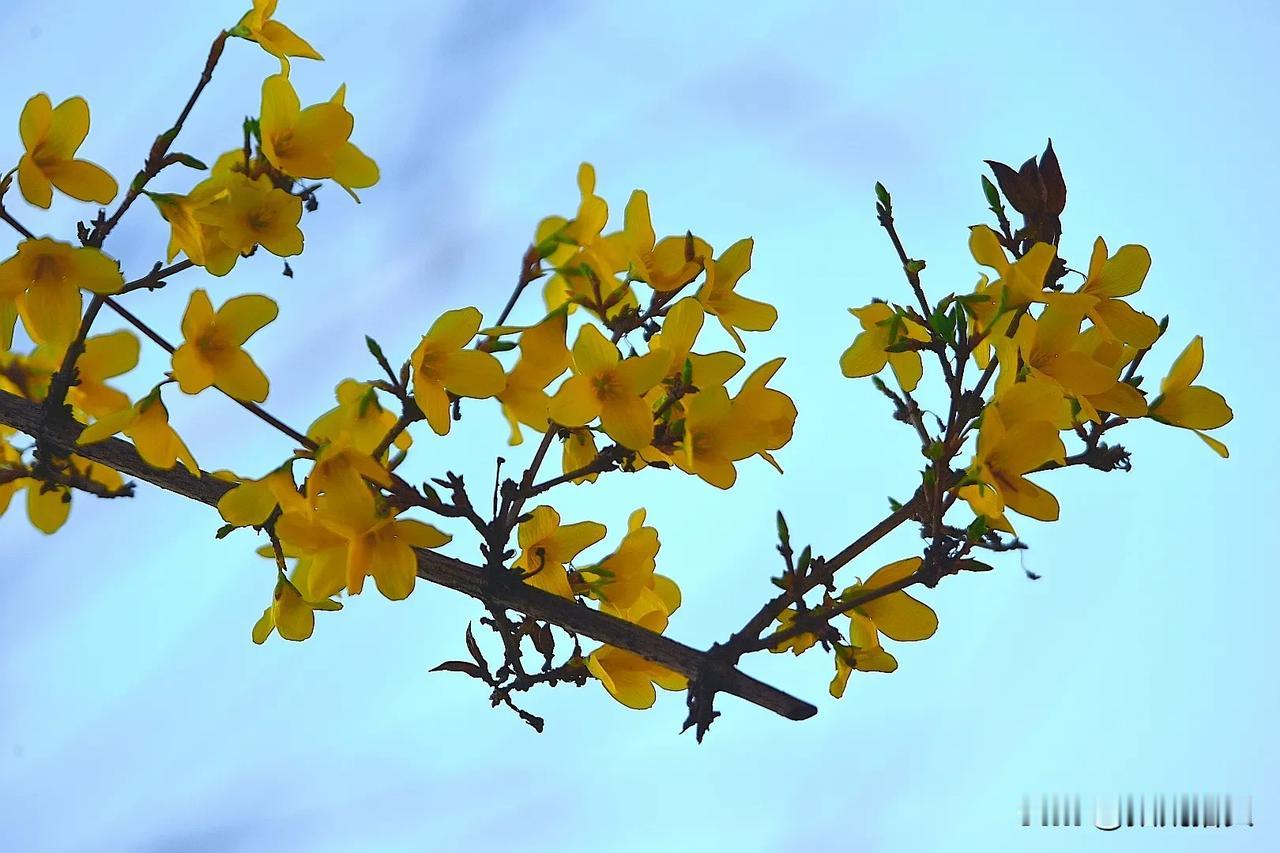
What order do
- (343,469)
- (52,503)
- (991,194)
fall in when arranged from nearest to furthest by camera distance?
(343,469) → (991,194) → (52,503)

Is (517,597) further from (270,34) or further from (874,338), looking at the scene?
(270,34)

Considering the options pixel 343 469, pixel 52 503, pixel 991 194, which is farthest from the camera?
pixel 52 503

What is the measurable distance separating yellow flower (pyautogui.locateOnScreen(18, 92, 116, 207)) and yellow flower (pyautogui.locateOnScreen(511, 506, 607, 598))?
1.08 feet

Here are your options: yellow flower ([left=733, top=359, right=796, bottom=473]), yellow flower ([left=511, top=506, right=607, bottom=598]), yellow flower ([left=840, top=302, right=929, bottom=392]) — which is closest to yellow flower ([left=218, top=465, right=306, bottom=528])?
yellow flower ([left=511, top=506, right=607, bottom=598])

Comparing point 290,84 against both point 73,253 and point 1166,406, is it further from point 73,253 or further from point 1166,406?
point 1166,406

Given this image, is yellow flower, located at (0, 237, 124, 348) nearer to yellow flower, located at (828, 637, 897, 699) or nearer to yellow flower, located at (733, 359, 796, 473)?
yellow flower, located at (733, 359, 796, 473)

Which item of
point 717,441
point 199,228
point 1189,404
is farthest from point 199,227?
point 1189,404

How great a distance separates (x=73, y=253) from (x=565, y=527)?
0.30 m

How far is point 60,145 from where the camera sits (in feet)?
2.15

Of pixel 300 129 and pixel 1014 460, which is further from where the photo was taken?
pixel 300 129

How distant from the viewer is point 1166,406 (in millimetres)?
663

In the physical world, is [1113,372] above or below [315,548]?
above

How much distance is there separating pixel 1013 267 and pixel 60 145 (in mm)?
543

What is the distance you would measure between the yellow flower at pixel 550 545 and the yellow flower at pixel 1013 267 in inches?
10.0
